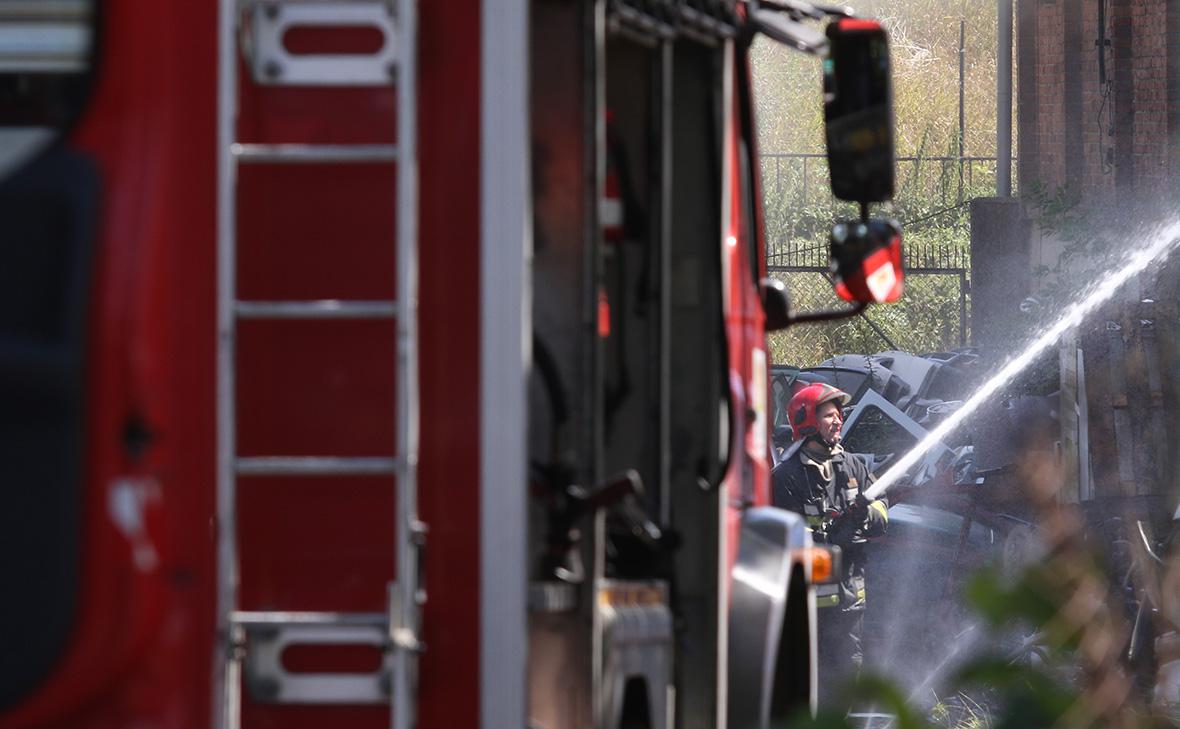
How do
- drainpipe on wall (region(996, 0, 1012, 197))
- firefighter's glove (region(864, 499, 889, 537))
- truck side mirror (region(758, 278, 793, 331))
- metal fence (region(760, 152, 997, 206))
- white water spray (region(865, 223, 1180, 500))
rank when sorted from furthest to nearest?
metal fence (region(760, 152, 997, 206)) → drainpipe on wall (region(996, 0, 1012, 197)) → white water spray (region(865, 223, 1180, 500)) → firefighter's glove (region(864, 499, 889, 537)) → truck side mirror (region(758, 278, 793, 331))

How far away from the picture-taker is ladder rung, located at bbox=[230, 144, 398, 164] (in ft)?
9.64

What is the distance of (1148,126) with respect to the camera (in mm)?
20578

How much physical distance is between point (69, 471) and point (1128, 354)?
10.9m

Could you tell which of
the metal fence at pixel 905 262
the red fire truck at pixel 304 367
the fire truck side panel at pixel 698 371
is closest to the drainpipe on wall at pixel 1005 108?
the metal fence at pixel 905 262

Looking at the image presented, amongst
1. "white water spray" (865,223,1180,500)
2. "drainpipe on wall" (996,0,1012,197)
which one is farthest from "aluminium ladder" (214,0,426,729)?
"drainpipe on wall" (996,0,1012,197)

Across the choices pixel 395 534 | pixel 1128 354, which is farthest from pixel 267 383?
pixel 1128 354

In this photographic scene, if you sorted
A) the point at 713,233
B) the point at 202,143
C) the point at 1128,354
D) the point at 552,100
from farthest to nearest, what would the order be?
1. the point at 1128,354
2. the point at 713,233
3. the point at 552,100
4. the point at 202,143

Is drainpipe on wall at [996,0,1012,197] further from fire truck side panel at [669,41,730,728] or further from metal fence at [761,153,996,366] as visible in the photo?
fire truck side panel at [669,41,730,728]

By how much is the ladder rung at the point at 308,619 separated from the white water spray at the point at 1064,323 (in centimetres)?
1307

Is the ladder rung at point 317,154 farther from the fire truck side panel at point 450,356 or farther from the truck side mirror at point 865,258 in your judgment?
the truck side mirror at point 865,258

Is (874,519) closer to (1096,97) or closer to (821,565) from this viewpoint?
(821,565)

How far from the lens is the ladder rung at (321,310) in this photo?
9.50 feet

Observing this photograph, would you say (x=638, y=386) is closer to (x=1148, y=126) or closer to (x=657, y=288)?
(x=657, y=288)

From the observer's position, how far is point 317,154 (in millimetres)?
2949
